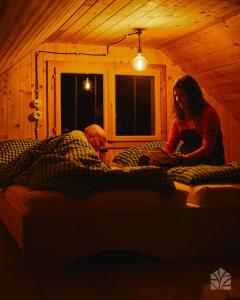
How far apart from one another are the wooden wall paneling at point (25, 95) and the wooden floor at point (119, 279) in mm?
2793

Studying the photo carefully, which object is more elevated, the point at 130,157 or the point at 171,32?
the point at 171,32

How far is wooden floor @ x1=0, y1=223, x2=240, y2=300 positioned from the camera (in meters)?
2.33

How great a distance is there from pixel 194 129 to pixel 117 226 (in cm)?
132

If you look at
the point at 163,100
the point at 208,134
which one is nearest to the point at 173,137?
the point at 208,134

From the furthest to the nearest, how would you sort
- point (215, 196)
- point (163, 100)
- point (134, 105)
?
point (134, 105), point (163, 100), point (215, 196)

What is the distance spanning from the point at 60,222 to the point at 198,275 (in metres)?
0.84

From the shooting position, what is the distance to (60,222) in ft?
8.93

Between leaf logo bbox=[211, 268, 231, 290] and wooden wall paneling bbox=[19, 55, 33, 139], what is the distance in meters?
3.57

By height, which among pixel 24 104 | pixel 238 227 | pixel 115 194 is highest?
pixel 24 104

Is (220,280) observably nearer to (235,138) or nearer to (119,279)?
(119,279)

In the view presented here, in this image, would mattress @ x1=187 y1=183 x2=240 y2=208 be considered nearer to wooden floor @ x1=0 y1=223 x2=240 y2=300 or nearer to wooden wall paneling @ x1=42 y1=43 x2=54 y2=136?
wooden floor @ x1=0 y1=223 x2=240 y2=300

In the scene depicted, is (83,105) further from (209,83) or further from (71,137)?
(71,137)

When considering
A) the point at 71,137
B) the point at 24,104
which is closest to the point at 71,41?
the point at 24,104

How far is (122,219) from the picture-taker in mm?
2846
